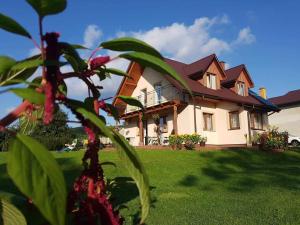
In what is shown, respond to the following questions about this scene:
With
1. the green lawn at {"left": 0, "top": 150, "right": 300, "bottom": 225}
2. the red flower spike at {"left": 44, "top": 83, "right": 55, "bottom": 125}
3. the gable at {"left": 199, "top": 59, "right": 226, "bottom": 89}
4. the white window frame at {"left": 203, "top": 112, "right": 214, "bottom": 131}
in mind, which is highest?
the gable at {"left": 199, "top": 59, "right": 226, "bottom": 89}

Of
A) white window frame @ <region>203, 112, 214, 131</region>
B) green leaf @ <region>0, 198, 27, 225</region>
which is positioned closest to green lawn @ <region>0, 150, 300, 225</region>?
green leaf @ <region>0, 198, 27, 225</region>

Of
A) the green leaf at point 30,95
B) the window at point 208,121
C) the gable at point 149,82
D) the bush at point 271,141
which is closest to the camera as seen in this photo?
the green leaf at point 30,95

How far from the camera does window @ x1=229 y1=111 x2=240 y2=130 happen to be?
2548 centimetres

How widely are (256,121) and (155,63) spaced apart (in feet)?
92.1

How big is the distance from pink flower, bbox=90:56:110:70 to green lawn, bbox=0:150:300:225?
0.45 m

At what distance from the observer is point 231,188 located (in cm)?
880

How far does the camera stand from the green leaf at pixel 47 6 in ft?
2.14

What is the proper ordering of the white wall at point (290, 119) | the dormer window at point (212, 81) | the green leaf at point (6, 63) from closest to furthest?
the green leaf at point (6, 63)
the dormer window at point (212, 81)
the white wall at point (290, 119)

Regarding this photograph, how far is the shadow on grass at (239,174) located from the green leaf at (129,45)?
8.15 meters

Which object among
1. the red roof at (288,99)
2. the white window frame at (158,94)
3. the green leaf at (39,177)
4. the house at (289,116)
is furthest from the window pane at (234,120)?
the green leaf at (39,177)

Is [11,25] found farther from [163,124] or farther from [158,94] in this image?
[158,94]

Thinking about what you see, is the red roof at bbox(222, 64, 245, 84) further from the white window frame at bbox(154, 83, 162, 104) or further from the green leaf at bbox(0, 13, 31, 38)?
the green leaf at bbox(0, 13, 31, 38)

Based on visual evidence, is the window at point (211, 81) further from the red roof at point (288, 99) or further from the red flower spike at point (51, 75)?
the red flower spike at point (51, 75)

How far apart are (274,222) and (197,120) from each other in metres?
18.7
